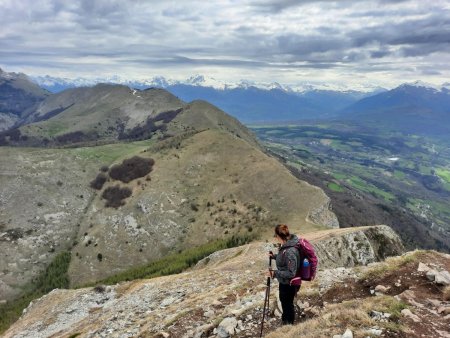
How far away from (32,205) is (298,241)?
152897mm

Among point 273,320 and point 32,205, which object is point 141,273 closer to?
point 32,205

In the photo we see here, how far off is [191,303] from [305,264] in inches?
627

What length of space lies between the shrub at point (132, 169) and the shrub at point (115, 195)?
6.46 metres

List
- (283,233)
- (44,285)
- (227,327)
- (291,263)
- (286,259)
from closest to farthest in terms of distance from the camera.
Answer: (291,263)
(286,259)
(283,233)
(227,327)
(44,285)

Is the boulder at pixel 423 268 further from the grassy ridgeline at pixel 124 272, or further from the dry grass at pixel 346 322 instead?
the grassy ridgeline at pixel 124 272

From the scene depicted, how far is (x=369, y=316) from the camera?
1673 cm

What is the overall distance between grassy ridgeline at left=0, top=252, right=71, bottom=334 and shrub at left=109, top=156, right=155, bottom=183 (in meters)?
45.2

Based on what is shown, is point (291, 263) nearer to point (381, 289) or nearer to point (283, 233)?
point (283, 233)

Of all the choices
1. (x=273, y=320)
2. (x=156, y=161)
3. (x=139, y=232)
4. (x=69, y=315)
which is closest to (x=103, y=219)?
(x=139, y=232)

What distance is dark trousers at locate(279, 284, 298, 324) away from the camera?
1669cm

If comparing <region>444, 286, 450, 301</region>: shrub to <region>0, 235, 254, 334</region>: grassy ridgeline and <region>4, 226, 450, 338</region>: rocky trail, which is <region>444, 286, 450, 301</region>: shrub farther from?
<region>0, 235, 254, 334</region>: grassy ridgeline

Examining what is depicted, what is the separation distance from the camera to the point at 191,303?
29312 millimetres

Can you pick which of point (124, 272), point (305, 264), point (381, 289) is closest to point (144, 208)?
Result: point (124, 272)

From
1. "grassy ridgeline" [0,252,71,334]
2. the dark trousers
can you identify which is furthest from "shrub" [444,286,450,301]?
"grassy ridgeline" [0,252,71,334]
